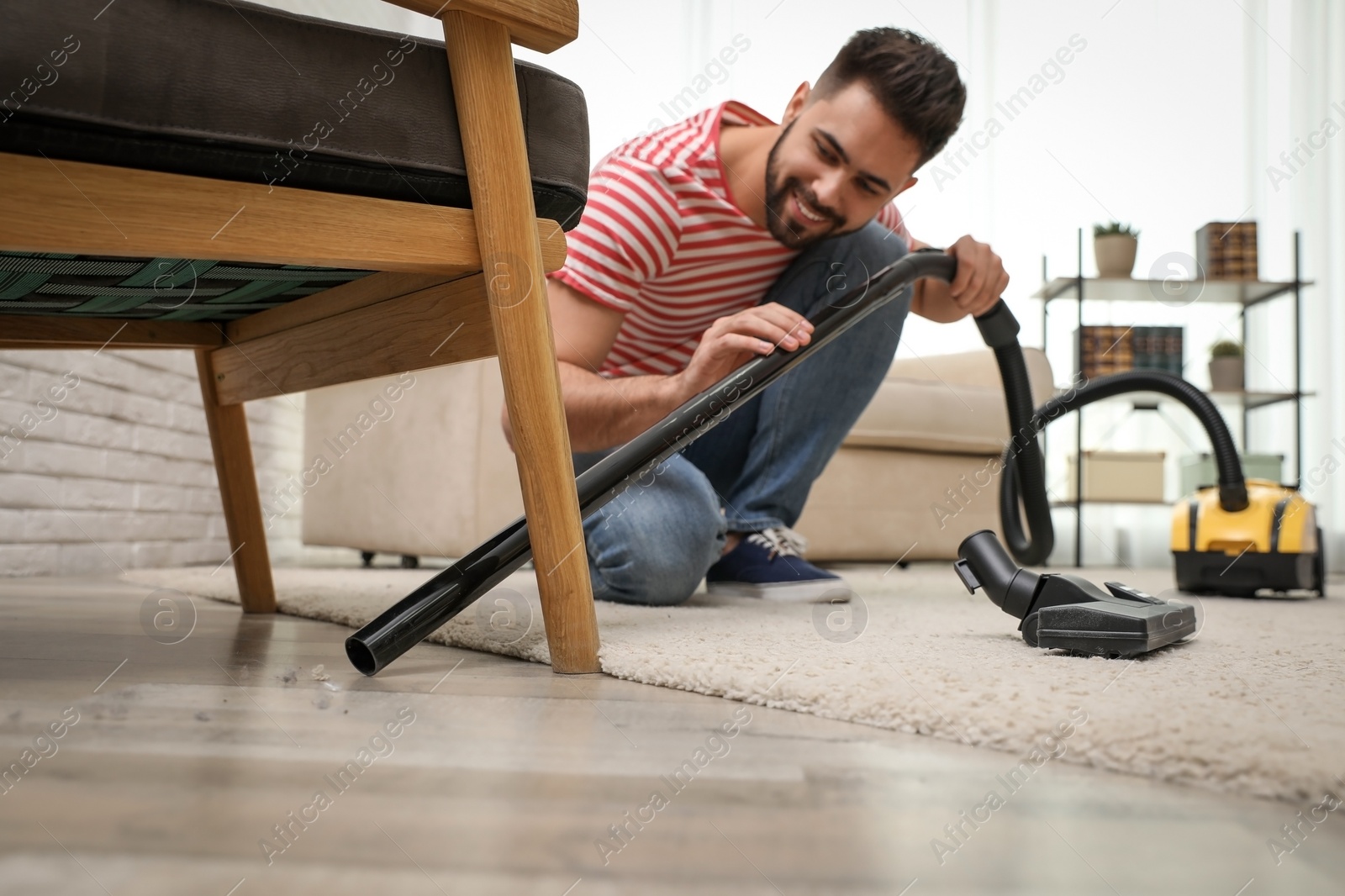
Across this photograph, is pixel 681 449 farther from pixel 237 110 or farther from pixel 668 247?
pixel 237 110

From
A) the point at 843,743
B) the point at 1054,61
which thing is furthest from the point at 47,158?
the point at 1054,61

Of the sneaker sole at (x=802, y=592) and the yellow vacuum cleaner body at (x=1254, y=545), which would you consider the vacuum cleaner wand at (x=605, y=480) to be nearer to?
the sneaker sole at (x=802, y=592)

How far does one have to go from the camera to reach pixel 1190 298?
3146 millimetres

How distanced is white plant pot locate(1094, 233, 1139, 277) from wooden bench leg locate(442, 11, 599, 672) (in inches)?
110

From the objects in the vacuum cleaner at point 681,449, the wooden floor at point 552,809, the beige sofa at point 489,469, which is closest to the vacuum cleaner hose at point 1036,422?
the vacuum cleaner at point 681,449

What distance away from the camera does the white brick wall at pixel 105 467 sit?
1655 mm

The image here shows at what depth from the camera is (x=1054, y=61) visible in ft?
10.7

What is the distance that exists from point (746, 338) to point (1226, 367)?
2.66m

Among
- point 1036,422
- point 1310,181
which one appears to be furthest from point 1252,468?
point 1036,422

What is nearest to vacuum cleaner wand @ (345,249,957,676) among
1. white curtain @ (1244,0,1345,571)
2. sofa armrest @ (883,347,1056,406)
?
sofa armrest @ (883,347,1056,406)

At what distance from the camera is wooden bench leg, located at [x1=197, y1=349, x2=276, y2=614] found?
3.56 feet

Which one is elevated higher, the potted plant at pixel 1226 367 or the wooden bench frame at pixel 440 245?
the potted plant at pixel 1226 367

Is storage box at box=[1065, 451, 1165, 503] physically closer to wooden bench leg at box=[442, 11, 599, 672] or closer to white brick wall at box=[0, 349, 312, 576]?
white brick wall at box=[0, 349, 312, 576]

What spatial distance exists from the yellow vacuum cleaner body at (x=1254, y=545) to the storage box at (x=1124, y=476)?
51.7 inches
